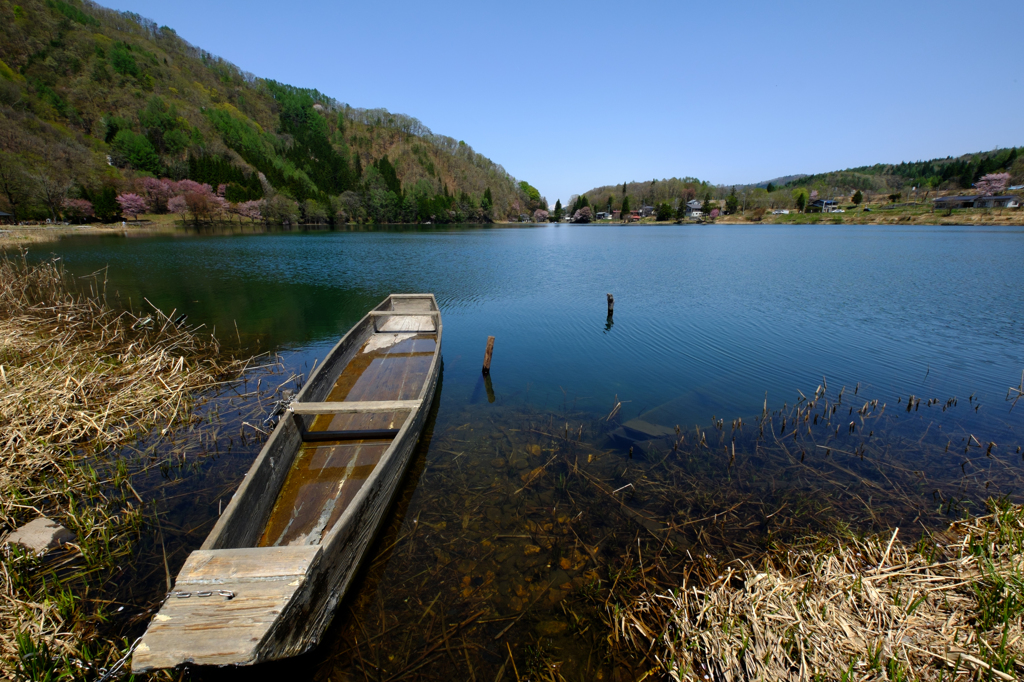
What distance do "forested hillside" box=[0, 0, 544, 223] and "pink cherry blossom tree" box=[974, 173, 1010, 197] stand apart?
126 metres

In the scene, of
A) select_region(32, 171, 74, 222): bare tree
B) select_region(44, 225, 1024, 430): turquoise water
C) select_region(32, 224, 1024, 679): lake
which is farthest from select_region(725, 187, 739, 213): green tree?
select_region(32, 171, 74, 222): bare tree

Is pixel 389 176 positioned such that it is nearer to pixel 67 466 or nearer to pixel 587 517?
pixel 67 466

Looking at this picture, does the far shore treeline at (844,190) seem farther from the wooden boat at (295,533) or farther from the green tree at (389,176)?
the wooden boat at (295,533)

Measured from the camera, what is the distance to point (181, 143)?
93.5 m

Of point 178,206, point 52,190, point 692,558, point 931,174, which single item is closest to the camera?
point 692,558

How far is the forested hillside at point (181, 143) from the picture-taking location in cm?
6475

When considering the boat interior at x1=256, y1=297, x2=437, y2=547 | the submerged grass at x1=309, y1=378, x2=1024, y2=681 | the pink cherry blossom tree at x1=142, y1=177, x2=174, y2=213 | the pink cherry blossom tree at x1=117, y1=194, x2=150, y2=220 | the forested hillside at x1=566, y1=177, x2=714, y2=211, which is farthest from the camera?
the forested hillside at x1=566, y1=177, x2=714, y2=211

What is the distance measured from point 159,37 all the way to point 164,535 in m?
221

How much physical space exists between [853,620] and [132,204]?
96795mm

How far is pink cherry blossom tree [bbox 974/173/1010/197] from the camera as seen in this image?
3583 inches

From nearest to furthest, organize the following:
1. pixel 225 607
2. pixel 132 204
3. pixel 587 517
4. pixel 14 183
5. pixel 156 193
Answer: pixel 225 607 < pixel 587 517 < pixel 14 183 < pixel 132 204 < pixel 156 193

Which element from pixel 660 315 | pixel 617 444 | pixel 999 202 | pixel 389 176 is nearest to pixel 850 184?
pixel 999 202

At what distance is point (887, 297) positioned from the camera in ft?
67.9

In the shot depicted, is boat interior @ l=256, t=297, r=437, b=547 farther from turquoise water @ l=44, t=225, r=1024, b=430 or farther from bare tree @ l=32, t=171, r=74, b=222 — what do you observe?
bare tree @ l=32, t=171, r=74, b=222
